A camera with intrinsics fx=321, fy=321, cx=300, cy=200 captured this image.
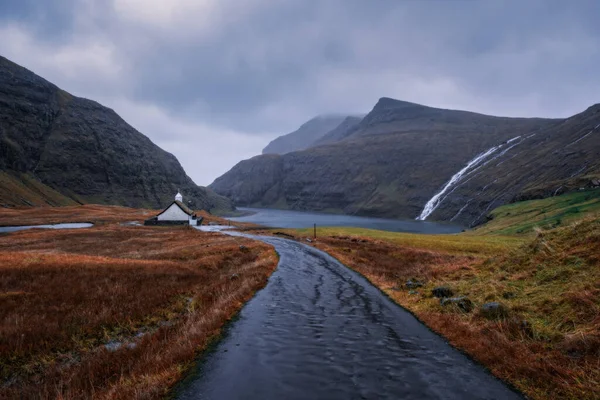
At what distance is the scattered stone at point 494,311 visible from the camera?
13012mm

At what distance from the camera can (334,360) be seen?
10.0 m

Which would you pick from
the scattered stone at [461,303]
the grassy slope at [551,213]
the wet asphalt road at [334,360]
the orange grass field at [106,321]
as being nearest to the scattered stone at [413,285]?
the wet asphalt road at [334,360]

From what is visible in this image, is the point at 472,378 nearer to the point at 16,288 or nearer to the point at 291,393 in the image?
the point at 291,393

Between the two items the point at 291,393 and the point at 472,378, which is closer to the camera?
the point at 291,393

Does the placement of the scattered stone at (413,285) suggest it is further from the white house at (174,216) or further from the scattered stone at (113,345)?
the white house at (174,216)

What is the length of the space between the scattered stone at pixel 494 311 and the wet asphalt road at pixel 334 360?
2.58 meters

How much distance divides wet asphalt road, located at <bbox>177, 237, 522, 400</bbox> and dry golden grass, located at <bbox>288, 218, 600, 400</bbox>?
0.85 m

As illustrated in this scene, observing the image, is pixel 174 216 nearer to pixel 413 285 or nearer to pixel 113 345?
pixel 413 285

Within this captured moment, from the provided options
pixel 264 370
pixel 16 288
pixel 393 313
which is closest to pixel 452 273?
pixel 393 313

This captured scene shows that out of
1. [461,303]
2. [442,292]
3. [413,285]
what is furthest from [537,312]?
[413,285]

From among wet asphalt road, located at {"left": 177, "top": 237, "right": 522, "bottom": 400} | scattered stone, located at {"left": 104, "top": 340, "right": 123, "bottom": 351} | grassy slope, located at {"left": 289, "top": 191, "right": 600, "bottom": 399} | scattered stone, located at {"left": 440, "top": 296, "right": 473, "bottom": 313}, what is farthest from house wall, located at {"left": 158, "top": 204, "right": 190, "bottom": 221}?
scattered stone, located at {"left": 440, "top": 296, "right": 473, "bottom": 313}

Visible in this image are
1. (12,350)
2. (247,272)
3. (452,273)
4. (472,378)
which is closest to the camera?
(472,378)

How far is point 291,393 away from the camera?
25.9 feet

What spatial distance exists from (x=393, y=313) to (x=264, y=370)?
29.5 ft
